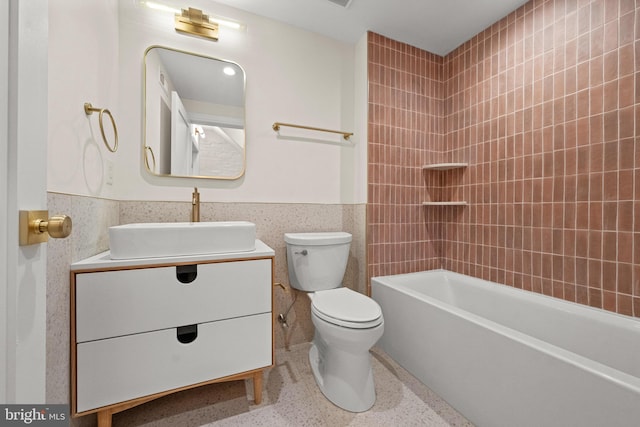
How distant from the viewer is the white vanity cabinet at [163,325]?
0.95 m

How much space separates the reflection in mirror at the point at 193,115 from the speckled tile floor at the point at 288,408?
3.97 ft

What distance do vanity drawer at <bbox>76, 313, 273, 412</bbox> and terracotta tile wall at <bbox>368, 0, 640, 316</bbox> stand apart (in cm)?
95

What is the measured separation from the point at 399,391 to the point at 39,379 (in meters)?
1.44

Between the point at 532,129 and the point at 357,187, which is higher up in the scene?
the point at 532,129

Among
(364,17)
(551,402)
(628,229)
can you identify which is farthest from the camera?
(364,17)

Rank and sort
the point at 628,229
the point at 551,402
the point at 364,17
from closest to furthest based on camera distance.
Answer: the point at 551,402 < the point at 628,229 < the point at 364,17

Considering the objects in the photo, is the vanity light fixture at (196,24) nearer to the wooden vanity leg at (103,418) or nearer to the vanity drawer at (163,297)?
the vanity drawer at (163,297)

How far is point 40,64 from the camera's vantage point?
469 mm

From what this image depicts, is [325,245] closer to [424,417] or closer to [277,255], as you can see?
[277,255]

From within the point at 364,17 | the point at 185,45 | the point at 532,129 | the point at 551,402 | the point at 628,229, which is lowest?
the point at 551,402

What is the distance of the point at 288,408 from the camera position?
49.0 inches

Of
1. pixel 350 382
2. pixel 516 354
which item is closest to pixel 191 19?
pixel 350 382

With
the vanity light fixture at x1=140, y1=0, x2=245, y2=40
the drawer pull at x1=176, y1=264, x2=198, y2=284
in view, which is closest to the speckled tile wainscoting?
the drawer pull at x1=176, y1=264, x2=198, y2=284

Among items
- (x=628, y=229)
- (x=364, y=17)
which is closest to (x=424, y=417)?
(x=628, y=229)
